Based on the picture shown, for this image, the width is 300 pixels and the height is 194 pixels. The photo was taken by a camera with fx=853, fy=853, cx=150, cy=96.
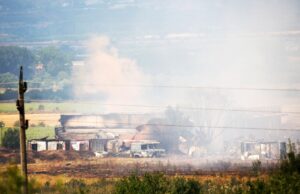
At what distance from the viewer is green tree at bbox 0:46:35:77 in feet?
449

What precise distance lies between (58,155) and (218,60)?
69.8 m

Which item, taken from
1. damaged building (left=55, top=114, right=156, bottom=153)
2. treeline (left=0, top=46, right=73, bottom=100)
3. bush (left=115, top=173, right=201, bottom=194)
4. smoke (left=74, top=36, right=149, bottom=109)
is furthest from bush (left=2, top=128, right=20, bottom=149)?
treeline (left=0, top=46, right=73, bottom=100)

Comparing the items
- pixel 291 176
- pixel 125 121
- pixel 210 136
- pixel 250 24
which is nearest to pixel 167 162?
pixel 210 136

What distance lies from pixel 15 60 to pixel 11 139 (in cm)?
6645

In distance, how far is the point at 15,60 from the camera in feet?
454

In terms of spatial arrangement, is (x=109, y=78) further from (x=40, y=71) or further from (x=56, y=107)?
(x=40, y=71)

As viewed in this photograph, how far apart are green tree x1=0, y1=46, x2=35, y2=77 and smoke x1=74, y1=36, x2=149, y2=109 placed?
30.7ft

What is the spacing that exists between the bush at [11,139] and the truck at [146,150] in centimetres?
990

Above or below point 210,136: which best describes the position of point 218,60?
above

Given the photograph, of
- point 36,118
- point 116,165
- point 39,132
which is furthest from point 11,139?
point 36,118

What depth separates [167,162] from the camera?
6450 cm

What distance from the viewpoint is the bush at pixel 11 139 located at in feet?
239

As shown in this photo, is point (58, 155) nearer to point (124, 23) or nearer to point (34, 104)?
point (34, 104)

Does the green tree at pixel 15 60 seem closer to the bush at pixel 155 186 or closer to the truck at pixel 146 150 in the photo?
the truck at pixel 146 150
